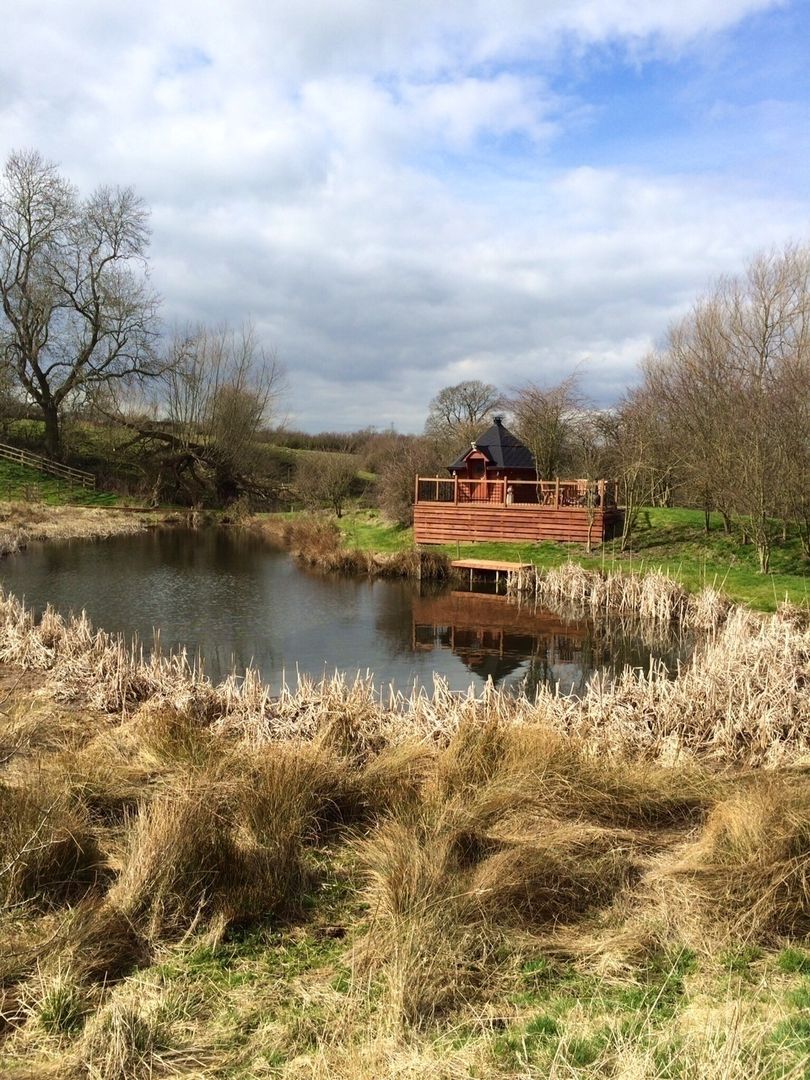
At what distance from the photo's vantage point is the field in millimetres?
2766

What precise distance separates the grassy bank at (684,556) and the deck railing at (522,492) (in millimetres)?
1329

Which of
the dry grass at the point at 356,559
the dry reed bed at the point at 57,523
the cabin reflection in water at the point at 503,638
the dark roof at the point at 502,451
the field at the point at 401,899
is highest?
the dark roof at the point at 502,451

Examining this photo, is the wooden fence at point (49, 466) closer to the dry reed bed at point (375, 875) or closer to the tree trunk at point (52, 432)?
the tree trunk at point (52, 432)

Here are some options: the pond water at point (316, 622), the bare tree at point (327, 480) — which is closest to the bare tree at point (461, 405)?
the bare tree at point (327, 480)

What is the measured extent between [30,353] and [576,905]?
125ft

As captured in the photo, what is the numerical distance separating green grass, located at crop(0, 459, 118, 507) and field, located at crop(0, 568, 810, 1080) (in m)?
28.8

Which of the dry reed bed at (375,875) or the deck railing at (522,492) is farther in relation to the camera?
the deck railing at (522,492)

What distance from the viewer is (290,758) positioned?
5.14m

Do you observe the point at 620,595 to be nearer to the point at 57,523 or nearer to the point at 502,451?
the point at 502,451

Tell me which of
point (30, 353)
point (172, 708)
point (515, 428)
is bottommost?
point (172, 708)

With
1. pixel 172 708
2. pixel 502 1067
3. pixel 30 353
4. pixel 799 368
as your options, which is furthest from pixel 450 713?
pixel 30 353

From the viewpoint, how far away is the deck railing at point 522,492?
21345mm

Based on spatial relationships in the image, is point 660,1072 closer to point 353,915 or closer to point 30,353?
point 353,915

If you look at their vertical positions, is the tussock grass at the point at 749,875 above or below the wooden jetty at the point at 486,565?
below
